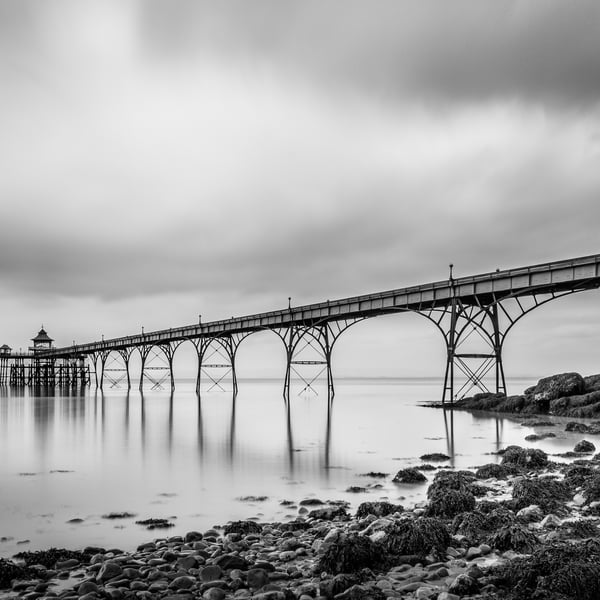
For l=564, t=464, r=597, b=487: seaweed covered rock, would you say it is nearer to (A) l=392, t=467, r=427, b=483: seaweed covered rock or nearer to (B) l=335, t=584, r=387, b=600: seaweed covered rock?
(A) l=392, t=467, r=427, b=483: seaweed covered rock

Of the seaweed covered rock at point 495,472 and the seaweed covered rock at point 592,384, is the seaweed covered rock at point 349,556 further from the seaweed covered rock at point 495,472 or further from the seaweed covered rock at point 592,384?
the seaweed covered rock at point 592,384

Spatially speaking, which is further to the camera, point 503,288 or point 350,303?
point 350,303

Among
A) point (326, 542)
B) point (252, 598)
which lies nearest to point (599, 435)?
point (326, 542)

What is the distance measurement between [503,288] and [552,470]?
23193 millimetres

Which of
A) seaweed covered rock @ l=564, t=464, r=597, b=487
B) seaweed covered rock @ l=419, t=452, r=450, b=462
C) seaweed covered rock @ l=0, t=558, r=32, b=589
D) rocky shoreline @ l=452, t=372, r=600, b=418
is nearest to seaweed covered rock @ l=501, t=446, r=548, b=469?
seaweed covered rock @ l=564, t=464, r=597, b=487

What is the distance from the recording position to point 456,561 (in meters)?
6.91

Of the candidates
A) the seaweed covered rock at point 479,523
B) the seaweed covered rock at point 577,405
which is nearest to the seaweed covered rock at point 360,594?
the seaweed covered rock at point 479,523

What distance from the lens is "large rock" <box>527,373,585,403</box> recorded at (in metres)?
32.6

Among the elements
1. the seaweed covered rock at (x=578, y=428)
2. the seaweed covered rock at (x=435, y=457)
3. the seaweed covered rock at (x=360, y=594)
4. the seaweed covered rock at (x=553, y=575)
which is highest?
the seaweed covered rock at (x=553, y=575)

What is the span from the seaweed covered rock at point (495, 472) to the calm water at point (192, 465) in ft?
6.93

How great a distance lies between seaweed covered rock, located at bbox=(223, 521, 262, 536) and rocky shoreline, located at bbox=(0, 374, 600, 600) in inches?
0.7

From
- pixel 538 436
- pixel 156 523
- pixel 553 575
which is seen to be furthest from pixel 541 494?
pixel 538 436

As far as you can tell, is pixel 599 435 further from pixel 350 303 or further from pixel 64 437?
pixel 350 303

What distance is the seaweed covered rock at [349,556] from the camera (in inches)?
254
